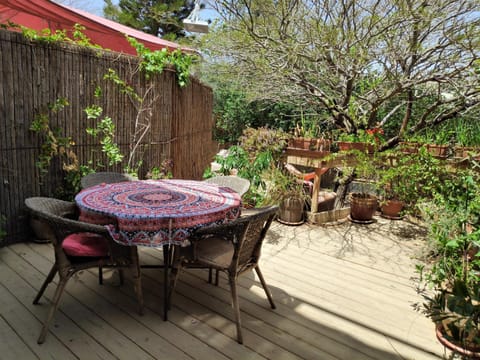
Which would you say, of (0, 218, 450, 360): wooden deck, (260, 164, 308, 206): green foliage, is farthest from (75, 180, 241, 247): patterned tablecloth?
(260, 164, 308, 206): green foliage

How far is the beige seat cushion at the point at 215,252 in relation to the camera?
211cm

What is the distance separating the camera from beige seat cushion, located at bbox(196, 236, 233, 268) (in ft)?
6.92

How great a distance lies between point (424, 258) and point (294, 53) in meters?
2.50

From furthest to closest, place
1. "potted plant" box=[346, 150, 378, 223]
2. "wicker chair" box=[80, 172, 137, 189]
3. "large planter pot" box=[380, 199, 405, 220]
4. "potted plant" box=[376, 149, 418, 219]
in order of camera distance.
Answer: "large planter pot" box=[380, 199, 405, 220] → "potted plant" box=[346, 150, 378, 223] → "potted plant" box=[376, 149, 418, 219] → "wicker chair" box=[80, 172, 137, 189]

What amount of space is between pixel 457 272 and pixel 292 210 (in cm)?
218

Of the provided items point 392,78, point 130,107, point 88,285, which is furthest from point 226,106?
point 88,285

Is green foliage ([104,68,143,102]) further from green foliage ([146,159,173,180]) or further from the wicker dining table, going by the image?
the wicker dining table

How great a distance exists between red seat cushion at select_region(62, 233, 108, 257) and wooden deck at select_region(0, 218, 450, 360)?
0.45 metres

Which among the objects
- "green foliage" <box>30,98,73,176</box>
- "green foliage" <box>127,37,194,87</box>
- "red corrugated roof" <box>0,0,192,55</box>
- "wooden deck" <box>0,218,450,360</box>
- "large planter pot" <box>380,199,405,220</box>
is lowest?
"wooden deck" <box>0,218,450,360</box>

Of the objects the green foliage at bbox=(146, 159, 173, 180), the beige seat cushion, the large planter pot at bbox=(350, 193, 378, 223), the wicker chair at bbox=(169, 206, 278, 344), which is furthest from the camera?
the green foliage at bbox=(146, 159, 173, 180)

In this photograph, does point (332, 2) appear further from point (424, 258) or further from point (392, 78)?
point (424, 258)

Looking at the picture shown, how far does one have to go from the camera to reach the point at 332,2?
12.0 feet

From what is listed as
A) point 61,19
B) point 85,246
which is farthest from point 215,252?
point 61,19

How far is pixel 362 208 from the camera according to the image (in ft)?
14.6
